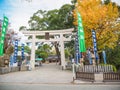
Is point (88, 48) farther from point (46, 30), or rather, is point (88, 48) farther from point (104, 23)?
point (46, 30)

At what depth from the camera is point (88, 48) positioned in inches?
300

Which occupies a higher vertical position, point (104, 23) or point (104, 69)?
point (104, 23)

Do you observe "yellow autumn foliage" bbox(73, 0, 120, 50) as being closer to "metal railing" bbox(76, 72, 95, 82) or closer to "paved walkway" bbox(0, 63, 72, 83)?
"paved walkway" bbox(0, 63, 72, 83)

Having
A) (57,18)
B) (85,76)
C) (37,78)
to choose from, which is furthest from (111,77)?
(57,18)

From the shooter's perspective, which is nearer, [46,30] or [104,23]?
[104,23]

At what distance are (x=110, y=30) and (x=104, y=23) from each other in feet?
0.97

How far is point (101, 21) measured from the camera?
6.96 meters

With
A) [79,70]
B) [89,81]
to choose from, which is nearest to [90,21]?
[79,70]

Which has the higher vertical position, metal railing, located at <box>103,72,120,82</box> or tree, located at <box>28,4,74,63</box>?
tree, located at <box>28,4,74,63</box>

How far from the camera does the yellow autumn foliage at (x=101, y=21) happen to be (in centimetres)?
682

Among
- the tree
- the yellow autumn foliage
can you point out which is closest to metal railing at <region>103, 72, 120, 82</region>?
the yellow autumn foliage

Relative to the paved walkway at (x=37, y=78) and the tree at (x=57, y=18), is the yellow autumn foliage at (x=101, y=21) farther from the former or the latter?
the paved walkway at (x=37, y=78)

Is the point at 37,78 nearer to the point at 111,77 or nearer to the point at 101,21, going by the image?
the point at 111,77

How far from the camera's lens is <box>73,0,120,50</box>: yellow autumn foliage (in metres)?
6.82
